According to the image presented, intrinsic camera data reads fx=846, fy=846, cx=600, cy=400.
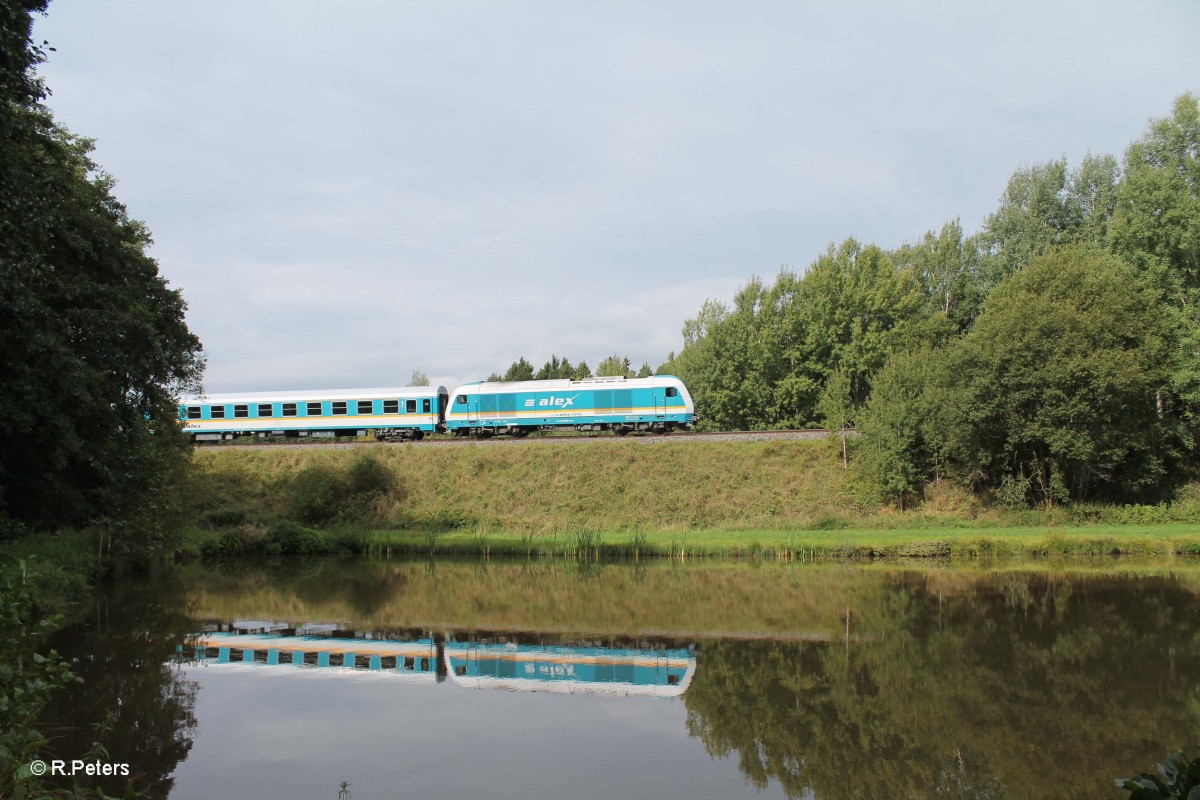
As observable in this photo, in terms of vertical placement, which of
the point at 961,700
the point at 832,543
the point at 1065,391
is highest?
the point at 1065,391

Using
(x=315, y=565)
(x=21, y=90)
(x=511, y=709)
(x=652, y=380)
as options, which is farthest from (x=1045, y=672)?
(x=652, y=380)

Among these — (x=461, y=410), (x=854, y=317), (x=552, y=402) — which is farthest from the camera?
(x=854, y=317)

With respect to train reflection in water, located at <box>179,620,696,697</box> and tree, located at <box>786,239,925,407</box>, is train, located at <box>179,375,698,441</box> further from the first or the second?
train reflection in water, located at <box>179,620,696,697</box>

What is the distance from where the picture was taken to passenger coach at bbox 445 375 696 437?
41219mm

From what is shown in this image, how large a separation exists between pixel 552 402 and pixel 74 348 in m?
23.9

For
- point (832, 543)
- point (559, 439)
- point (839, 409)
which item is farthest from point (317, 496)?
point (839, 409)

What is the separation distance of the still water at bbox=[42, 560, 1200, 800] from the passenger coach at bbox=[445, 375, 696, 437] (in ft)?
61.9

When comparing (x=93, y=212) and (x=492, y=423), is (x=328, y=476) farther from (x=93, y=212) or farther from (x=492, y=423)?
(x=93, y=212)

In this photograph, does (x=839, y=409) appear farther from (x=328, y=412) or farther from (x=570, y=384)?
(x=328, y=412)

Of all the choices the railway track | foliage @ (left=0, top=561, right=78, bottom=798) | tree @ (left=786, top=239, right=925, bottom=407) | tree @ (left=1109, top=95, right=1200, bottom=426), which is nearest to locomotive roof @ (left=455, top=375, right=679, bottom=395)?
the railway track

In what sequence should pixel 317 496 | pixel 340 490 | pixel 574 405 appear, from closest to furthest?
pixel 317 496 < pixel 340 490 < pixel 574 405

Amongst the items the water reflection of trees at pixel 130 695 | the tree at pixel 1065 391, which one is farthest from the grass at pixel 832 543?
the water reflection of trees at pixel 130 695

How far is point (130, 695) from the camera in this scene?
1259 centimetres

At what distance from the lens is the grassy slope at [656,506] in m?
28.7
